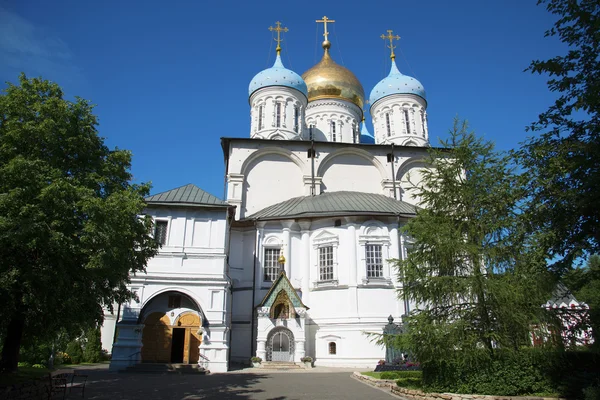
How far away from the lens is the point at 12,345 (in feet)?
34.6

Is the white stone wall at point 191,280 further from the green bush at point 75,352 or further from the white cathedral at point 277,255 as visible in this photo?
the green bush at point 75,352

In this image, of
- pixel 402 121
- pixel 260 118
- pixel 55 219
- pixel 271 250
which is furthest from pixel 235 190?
pixel 55 219

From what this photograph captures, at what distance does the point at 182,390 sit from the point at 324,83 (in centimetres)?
2711

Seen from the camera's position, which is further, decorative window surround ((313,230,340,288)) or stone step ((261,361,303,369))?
decorative window surround ((313,230,340,288))

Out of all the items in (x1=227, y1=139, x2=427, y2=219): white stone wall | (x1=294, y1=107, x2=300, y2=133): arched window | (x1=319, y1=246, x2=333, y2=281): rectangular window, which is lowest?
(x1=319, y1=246, x2=333, y2=281): rectangular window

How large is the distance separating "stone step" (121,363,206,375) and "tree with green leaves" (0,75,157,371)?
576 centimetres

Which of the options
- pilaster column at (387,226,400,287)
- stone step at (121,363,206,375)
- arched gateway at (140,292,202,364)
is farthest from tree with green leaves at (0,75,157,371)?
pilaster column at (387,226,400,287)

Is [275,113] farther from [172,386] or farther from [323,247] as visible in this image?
[172,386]

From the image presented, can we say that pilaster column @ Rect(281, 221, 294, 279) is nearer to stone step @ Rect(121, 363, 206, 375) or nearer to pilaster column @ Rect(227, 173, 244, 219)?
pilaster column @ Rect(227, 173, 244, 219)

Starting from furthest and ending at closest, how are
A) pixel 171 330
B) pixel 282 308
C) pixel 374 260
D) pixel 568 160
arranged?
pixel 374 260 → pixel 282 308 → pixel 171 330 → pixel 568 160

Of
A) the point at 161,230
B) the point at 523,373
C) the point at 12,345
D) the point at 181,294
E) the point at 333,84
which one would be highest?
the point at 333,84

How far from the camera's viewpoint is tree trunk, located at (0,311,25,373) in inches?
407

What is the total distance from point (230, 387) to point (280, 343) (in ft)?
23.2

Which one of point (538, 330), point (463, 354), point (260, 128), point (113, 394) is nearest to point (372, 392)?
point (463, 354)
